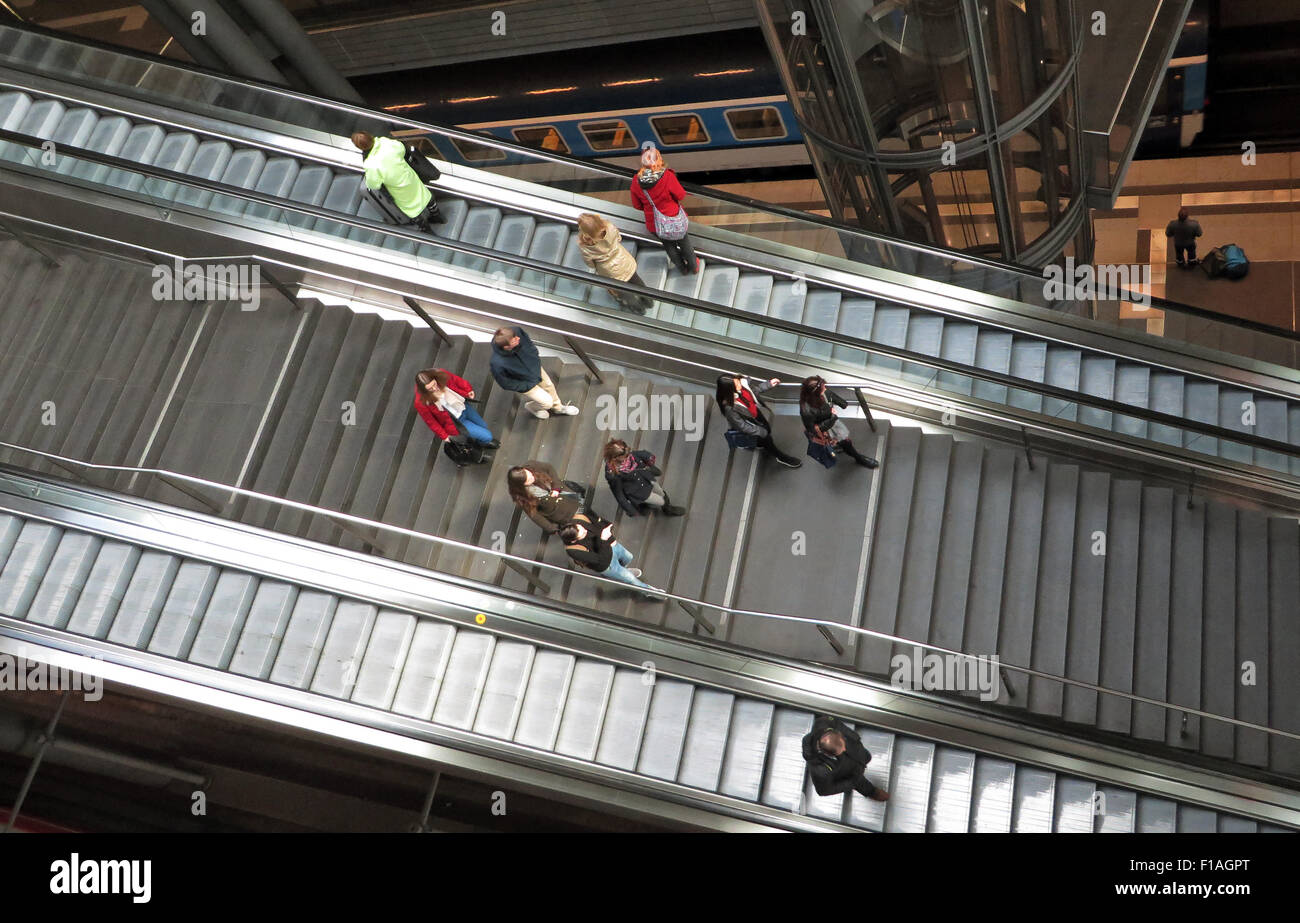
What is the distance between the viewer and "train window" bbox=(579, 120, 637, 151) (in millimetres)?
16812

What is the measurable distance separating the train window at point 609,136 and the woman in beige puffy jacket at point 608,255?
7.08 m

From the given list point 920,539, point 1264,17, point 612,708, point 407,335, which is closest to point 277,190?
point 407,335

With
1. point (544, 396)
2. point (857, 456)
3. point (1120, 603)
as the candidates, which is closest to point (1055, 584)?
point (1120, 603)

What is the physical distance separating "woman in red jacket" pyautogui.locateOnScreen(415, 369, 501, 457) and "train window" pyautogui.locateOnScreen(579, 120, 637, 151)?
8.52 meters

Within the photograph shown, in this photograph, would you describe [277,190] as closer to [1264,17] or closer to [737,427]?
[737,427]

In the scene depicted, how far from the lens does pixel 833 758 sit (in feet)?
24.9

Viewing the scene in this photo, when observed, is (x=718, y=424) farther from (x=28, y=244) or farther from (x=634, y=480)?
(x=28, y=244)

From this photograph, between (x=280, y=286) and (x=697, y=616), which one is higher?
(x=280, y=286)

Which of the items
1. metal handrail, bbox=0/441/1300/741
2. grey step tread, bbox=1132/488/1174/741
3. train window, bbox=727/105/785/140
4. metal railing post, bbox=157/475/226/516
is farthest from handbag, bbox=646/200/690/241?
train window, bbox=727/105/785/140

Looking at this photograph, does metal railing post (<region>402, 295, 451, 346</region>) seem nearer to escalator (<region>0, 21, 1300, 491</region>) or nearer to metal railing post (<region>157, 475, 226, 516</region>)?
escalator (<region>0, 21, 1300, 491</region>)

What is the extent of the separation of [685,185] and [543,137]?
23.5 ft

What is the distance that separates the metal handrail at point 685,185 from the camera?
10508 millimetres

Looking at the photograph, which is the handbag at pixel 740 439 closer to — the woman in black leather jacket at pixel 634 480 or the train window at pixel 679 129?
the woman in black leather jacket at pixel 634 480
